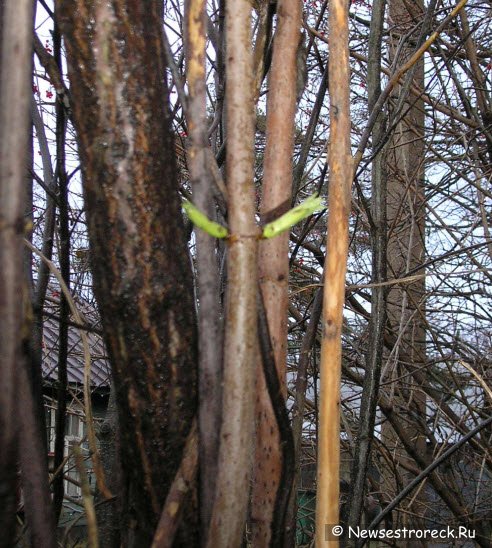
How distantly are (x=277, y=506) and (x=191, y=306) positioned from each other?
0.37 metres

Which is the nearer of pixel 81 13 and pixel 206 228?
pixel 206 228

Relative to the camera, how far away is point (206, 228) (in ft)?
2.68

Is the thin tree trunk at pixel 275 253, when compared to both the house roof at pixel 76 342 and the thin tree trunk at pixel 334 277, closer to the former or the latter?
the thin tree trunk at pixel 334 277

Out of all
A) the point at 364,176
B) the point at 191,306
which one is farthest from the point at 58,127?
the point at 364,176

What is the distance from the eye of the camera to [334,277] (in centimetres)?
89

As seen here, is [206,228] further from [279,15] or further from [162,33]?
[279,15]

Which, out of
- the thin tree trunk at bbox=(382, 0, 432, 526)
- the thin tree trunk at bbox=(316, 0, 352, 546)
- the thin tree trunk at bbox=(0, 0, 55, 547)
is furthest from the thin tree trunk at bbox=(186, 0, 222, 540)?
the thin tree trunk at bbox=(382, 0, 432, 526)

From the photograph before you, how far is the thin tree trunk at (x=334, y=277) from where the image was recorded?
0.86m

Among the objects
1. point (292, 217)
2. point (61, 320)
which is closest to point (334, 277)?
point (292, 217)

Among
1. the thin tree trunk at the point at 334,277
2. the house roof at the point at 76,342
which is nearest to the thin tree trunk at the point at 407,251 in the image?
the house roof at the point at 76,342

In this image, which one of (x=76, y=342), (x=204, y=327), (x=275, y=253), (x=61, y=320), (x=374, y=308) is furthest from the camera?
(x=76, y=342)

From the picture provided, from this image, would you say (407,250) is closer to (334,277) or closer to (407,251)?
(407,251)

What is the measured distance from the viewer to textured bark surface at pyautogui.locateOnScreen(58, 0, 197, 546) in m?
0.90

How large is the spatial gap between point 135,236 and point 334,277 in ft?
0.92
